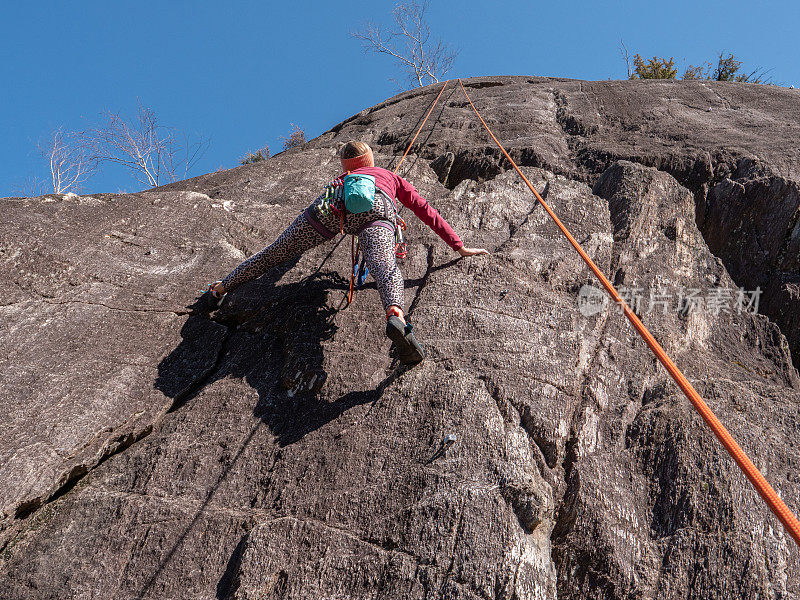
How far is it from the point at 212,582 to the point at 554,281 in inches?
113

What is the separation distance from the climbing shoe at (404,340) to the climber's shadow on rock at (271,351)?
0.82 ft

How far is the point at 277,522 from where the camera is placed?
2.83 m

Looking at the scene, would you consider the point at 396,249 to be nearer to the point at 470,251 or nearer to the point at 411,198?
the point at 411,198

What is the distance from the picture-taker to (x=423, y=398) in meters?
3.23

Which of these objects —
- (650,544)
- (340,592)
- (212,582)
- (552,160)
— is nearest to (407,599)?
(340,592)

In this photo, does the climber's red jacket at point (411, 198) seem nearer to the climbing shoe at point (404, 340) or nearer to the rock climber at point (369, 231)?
the rock climber at point (369, 231)

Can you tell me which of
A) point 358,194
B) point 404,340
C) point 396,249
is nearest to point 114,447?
point 404,340

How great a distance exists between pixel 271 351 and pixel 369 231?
1.05 m

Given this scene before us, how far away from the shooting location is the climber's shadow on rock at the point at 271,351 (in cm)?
339

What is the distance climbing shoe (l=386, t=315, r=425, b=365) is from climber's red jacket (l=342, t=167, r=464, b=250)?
42.2 inches

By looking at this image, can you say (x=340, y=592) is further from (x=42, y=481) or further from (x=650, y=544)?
(x=42, y=481)

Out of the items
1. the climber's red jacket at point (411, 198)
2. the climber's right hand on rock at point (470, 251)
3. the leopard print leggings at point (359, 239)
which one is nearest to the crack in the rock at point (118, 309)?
the leopard print leggings at point (359, 239)

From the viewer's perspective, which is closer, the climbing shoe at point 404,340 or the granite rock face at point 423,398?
the granite rock face at point 423,398

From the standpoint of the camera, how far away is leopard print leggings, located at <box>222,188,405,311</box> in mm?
3510
